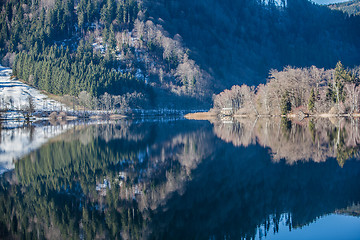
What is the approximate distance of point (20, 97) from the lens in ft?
447

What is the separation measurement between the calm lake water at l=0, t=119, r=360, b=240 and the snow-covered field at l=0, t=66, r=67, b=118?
347 feet

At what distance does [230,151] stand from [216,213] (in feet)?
45.4

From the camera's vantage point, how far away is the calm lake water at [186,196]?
35.9 feet

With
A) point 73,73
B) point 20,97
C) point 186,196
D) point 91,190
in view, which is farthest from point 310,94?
point 20,97

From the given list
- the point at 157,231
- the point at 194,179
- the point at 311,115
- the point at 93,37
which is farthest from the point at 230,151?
the point at 93,37

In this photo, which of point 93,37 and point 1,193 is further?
point 93,37

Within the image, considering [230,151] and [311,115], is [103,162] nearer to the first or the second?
[230,151]

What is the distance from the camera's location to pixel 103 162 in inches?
856

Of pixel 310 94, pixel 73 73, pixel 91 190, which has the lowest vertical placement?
pixel 91 190

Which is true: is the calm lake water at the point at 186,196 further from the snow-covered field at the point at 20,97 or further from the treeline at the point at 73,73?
the treeline at the point at 73,73

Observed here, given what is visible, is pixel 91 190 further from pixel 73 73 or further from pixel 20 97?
pixel 73 73

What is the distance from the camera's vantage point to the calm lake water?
35.9 feet

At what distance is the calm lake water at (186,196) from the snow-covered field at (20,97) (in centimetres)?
10565

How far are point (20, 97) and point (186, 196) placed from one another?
13898 cm
